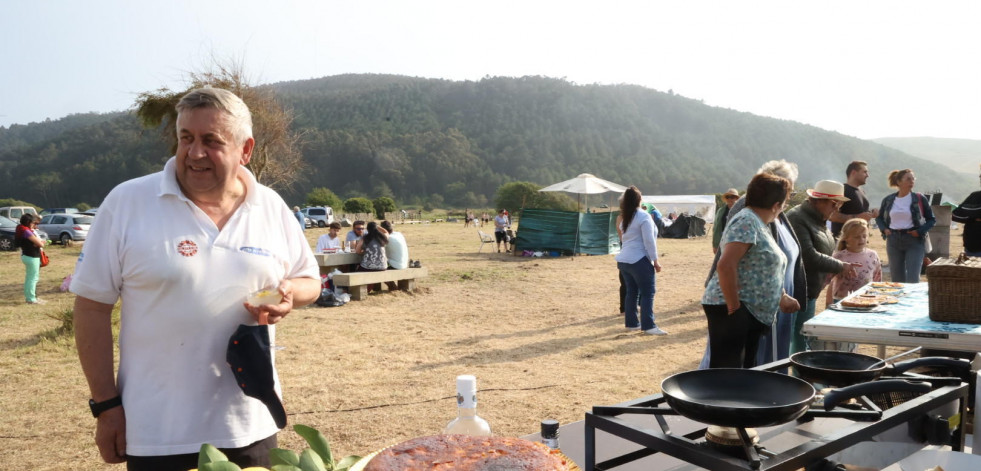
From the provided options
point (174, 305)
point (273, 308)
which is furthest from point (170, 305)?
point (273, 308)

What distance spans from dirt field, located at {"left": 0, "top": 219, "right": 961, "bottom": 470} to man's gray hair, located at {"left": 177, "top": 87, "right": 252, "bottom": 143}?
9.27 feet

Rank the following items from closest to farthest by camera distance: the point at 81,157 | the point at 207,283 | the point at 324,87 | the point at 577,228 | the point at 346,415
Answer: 1. the point at 207,283
2. the point at 346,415
3. the point at 577,228
4. the point at 81,157
5. the point at 324,87

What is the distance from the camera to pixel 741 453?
3.63ft

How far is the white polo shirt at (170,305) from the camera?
1656 mm

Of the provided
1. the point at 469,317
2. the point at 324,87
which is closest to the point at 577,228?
the point at 469,317

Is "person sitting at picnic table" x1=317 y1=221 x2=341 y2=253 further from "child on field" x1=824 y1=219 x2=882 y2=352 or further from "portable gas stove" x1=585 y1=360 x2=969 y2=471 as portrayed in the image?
"portable gas stove" x1=585 y1=360 x2=969 y2=471

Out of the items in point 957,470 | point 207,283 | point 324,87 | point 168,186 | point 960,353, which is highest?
point 324,87

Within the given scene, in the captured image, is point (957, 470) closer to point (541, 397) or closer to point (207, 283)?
point (207, 283)

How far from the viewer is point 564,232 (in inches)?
704

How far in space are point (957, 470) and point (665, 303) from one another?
9.04m

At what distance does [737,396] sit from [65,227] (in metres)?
29.0

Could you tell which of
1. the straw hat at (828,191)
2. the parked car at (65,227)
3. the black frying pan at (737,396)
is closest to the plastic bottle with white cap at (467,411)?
the black frying pan at (737,396)

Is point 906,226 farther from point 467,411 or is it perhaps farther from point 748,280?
point 467,411

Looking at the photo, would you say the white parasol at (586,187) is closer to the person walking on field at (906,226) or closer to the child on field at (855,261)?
the person walking on field at (906,226)
